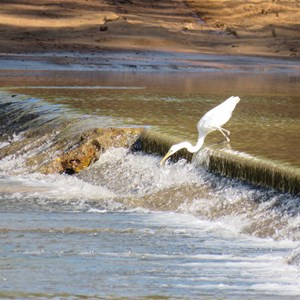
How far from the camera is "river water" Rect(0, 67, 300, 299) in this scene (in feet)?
25.5

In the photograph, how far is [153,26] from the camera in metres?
37.8

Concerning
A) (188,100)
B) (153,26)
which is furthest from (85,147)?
(153,26)

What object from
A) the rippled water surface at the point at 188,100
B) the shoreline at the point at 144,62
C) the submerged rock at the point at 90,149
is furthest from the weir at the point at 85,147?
the shoreline at the point at 144,62

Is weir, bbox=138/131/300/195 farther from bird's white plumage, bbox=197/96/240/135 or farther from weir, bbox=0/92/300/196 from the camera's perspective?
bird's white plumage, bbox=197/96/240/135

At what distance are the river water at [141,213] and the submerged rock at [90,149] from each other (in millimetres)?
117

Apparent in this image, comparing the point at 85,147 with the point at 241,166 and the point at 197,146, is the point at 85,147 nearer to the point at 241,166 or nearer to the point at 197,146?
the point at 197,146

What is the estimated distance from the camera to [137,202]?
1120 centimetres

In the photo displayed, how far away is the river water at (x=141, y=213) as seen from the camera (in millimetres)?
7766

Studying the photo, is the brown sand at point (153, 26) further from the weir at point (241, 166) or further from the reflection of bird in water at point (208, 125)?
the reflection of bird in water at point (208, 125)

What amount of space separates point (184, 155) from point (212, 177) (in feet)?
2.78

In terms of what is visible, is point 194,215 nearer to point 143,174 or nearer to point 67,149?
point 143,174

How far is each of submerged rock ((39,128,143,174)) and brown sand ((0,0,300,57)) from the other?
18792mm

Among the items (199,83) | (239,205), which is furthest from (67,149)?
(199,83)

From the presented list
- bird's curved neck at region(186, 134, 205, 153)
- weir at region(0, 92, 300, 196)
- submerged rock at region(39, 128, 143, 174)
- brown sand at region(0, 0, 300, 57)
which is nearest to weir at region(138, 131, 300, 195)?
weir at region(0, 92, 300, 196)
